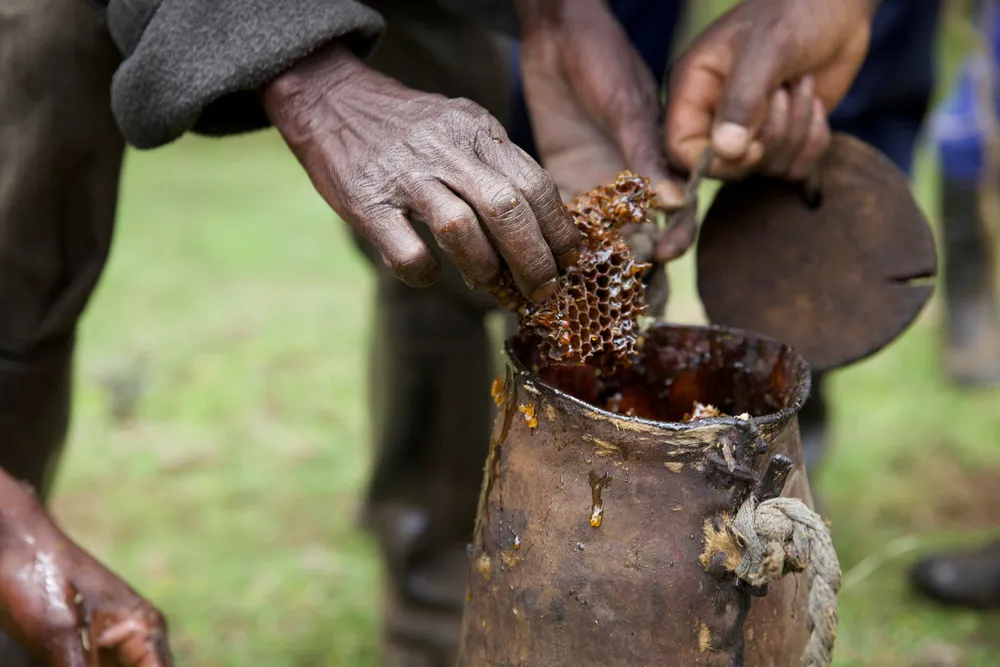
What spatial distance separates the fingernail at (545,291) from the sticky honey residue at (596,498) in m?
0.24

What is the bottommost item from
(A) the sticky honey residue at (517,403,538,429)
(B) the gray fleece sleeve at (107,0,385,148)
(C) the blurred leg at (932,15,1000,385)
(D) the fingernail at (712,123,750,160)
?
(C) the blurred leg at (932,15,1000,385)

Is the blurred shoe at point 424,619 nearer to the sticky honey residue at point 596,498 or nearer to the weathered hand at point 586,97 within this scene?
the weathered hand at point 586,97

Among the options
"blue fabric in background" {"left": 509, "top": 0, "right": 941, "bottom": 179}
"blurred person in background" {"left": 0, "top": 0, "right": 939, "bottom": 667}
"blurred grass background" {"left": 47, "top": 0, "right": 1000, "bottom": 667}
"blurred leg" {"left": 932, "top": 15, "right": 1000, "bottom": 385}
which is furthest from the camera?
"blurred leg" {"left": 932, "top": 15, "right": 1000, "bottom": 385}

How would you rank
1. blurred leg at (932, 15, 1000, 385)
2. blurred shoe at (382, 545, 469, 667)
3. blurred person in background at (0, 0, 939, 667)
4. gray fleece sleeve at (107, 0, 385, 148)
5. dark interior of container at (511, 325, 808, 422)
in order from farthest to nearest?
blurred leg at (932, 15, 1000, 385)
blurred shoe at (382, 545, 469, 667)
dark interior of container at (511, 325, 808, 422)
gray fleece sleeve at (107, 0, 385, 148)
blurred person in background at (0, 0, 939, 667)

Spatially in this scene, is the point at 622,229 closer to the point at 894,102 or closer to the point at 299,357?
the point at 894,102

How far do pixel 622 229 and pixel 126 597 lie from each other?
0.89m

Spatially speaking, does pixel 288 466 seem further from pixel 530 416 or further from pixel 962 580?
pixel 530 416

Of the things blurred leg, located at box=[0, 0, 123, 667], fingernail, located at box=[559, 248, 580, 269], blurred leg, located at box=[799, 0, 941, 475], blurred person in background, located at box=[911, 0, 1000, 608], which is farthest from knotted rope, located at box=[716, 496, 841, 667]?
blurred person in background, located at box=[911, 0, 1000, 608]

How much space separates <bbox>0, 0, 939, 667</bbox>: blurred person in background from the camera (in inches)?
53.1

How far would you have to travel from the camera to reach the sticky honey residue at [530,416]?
1353mm

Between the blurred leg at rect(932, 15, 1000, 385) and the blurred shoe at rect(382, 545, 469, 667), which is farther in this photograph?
the blurred leg at rect(932, 15, 1000, 385)

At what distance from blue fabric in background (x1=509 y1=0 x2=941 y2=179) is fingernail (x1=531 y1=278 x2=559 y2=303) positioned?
1.43m

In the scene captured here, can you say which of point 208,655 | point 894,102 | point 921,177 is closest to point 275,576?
point 208,655

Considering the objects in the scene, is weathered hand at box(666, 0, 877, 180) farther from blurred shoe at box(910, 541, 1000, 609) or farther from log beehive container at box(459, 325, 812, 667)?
blurred shoe at box(910, 541, 1000, 609)
